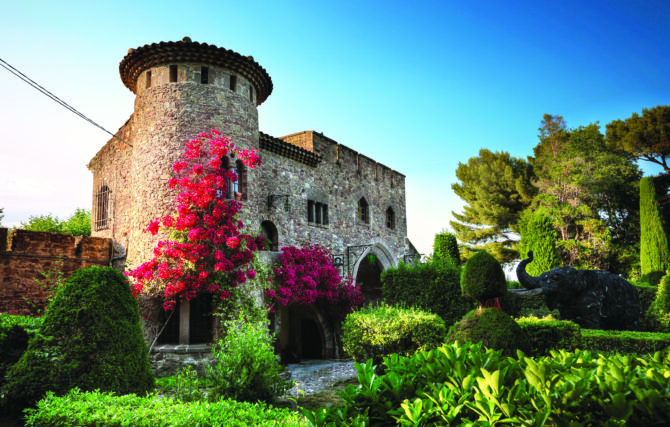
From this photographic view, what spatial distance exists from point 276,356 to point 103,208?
10.0 m

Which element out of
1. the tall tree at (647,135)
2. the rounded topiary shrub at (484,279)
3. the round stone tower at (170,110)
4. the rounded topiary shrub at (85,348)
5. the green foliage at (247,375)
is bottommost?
the green foliage at (247,375)

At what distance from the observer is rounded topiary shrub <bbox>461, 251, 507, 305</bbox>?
7.75m

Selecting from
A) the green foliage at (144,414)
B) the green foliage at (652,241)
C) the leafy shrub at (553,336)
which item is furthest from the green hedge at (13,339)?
the green foliage at (652,241)

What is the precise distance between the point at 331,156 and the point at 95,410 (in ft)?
46.5

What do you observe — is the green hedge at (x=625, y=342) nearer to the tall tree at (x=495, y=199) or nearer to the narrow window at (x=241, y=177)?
the narrow window at (x=241, y=177)

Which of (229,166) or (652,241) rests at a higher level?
(229,166)

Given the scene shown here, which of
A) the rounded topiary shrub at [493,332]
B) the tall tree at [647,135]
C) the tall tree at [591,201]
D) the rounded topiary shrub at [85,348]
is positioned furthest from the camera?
the tall tree at [647,135]

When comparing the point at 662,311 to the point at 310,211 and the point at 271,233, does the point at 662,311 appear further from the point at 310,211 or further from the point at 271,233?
the point at 271,233

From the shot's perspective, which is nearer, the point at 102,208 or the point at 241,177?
the point at 241,177

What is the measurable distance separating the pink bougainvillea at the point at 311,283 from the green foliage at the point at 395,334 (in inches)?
125

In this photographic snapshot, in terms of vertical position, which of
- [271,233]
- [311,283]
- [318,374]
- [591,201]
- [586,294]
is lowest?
[318,374]

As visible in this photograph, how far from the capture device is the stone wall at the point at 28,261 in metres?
10.3

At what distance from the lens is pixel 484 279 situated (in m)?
7.74

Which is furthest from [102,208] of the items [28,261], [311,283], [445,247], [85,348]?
[445,247]
